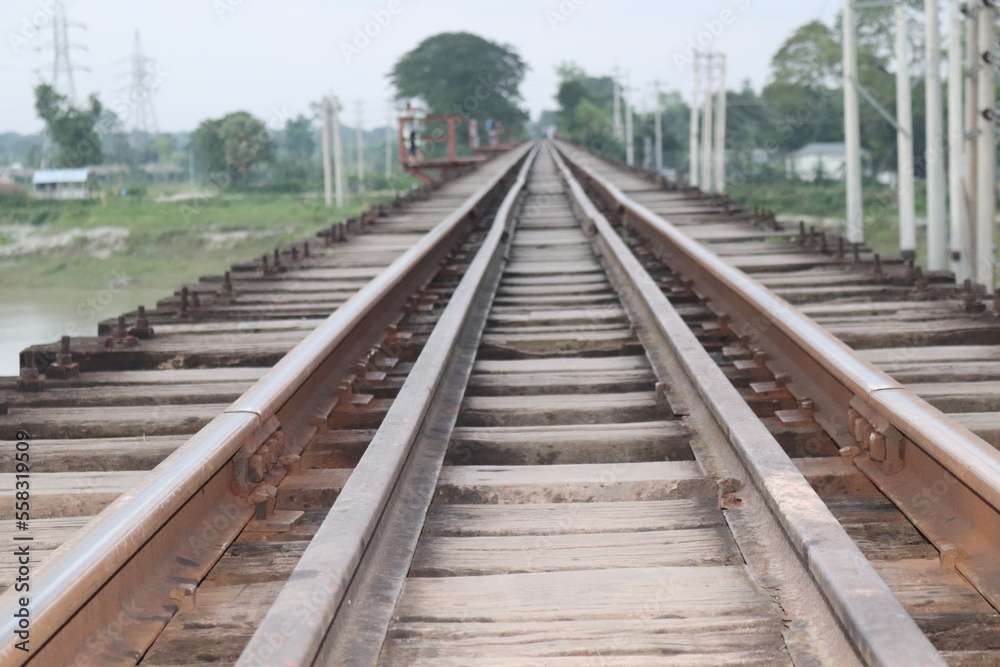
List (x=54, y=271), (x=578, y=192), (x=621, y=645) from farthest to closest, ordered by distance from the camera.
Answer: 1. (x=54, y=271)
2. (x=578, y=192)
3. (x=621, y=645)

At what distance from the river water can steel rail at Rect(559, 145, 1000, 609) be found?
5.89 m

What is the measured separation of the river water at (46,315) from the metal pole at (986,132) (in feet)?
34.0

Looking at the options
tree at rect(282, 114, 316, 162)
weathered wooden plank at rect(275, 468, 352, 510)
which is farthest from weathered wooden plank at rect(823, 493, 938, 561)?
tree at rect(282, 114, 316, 162)

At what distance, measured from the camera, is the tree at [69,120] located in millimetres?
39188

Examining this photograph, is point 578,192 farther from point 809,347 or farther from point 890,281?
point 809,347

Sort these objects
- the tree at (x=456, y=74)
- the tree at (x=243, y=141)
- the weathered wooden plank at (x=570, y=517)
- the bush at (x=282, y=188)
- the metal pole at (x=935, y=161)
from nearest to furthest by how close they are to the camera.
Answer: the weathered wooden plank at (x=570, y=517) → the metal pole at (x=935, y=161) → the bush at (x=282, y=188) → the tree at (x=243, y=141) → the tree at (x=456, y=74)

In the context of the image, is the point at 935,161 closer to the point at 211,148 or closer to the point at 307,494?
the point at 307,494

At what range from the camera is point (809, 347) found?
3.26 meters

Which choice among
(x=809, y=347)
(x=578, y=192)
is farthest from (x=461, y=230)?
(x=809, y=347)

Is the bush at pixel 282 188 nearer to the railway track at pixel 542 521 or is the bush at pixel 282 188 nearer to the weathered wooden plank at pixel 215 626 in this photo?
the railway track at pixel 542 521

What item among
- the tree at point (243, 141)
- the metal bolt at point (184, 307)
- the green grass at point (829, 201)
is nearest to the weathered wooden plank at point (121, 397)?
the metal bolt at point (184, 307)

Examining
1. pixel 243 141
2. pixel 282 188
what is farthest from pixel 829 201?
pixel 243 141

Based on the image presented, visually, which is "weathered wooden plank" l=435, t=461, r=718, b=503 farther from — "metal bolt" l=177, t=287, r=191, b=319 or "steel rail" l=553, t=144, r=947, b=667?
"metal bolt" l=177, t=287, r=191, b=319

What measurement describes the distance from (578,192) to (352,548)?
10.3m
